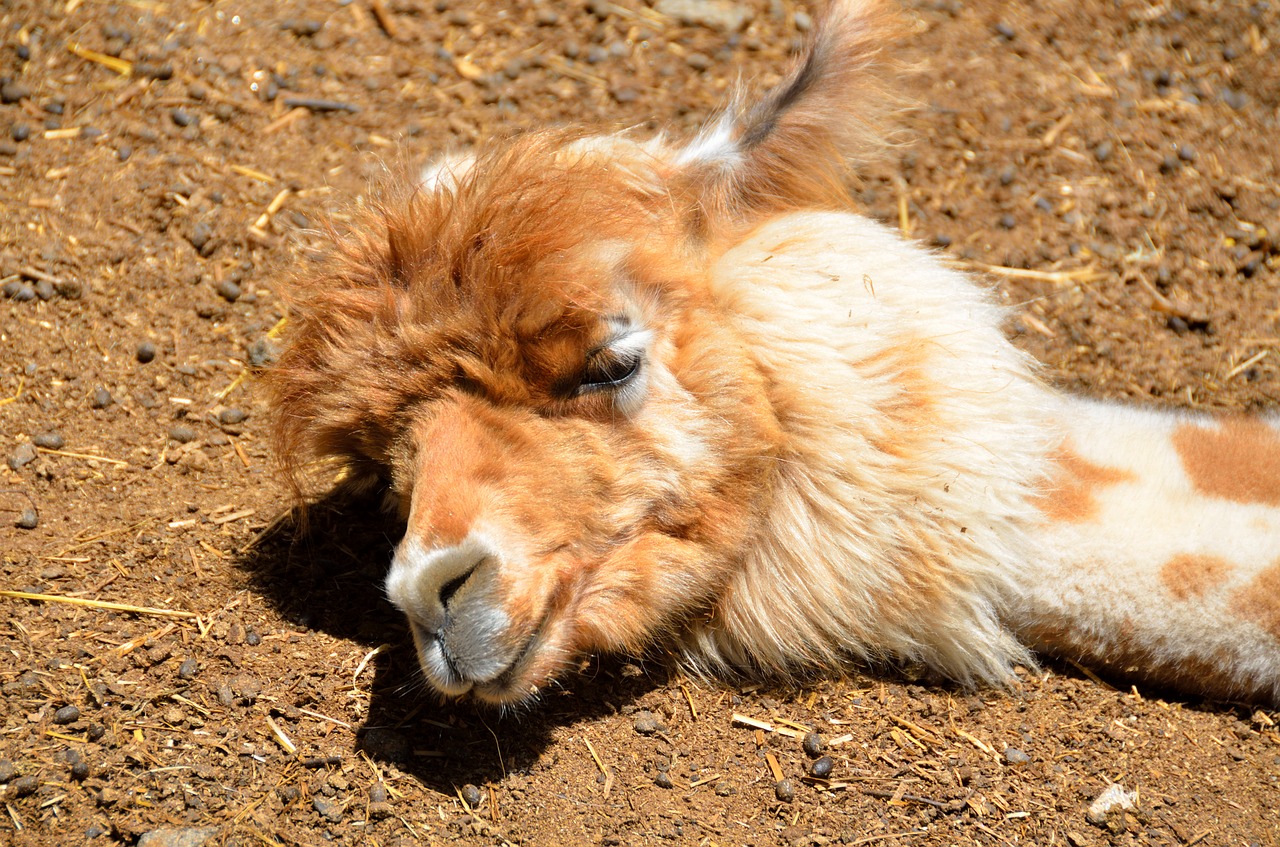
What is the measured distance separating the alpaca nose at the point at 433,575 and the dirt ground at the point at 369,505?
22.7 inches

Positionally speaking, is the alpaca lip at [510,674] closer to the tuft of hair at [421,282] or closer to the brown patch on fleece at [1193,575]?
the tuft of hair at [421,282]

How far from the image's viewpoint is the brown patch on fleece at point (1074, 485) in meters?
3.35

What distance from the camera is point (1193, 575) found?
3248 millimetres

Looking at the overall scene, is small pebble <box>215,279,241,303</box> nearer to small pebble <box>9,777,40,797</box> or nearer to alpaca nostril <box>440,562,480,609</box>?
small pebble <box>9,777,40,797</box>

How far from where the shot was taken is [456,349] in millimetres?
2916

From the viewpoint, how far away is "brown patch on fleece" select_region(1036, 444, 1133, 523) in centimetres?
335

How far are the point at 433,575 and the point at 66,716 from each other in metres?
1.12

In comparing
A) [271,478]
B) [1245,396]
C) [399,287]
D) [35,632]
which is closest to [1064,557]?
[1245,396]

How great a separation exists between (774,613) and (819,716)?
34 cm

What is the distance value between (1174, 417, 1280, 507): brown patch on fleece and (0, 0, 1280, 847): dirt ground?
0.68 metres

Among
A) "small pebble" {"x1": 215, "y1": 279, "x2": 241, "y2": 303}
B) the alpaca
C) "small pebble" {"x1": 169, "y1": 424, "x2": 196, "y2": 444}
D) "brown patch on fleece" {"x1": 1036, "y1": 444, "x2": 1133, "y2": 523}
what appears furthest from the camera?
"small pebble" {"x1": 215, "y1": 279, "x2": 241, "y2": 303}

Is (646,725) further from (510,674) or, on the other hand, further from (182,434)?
(182,434)

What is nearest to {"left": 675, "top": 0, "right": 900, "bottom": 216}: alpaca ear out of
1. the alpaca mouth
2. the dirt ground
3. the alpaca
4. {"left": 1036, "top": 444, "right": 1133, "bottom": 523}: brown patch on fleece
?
the alpaca

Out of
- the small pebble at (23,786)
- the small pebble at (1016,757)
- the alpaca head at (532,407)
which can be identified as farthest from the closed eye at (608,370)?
the small pebble at (23,786)
